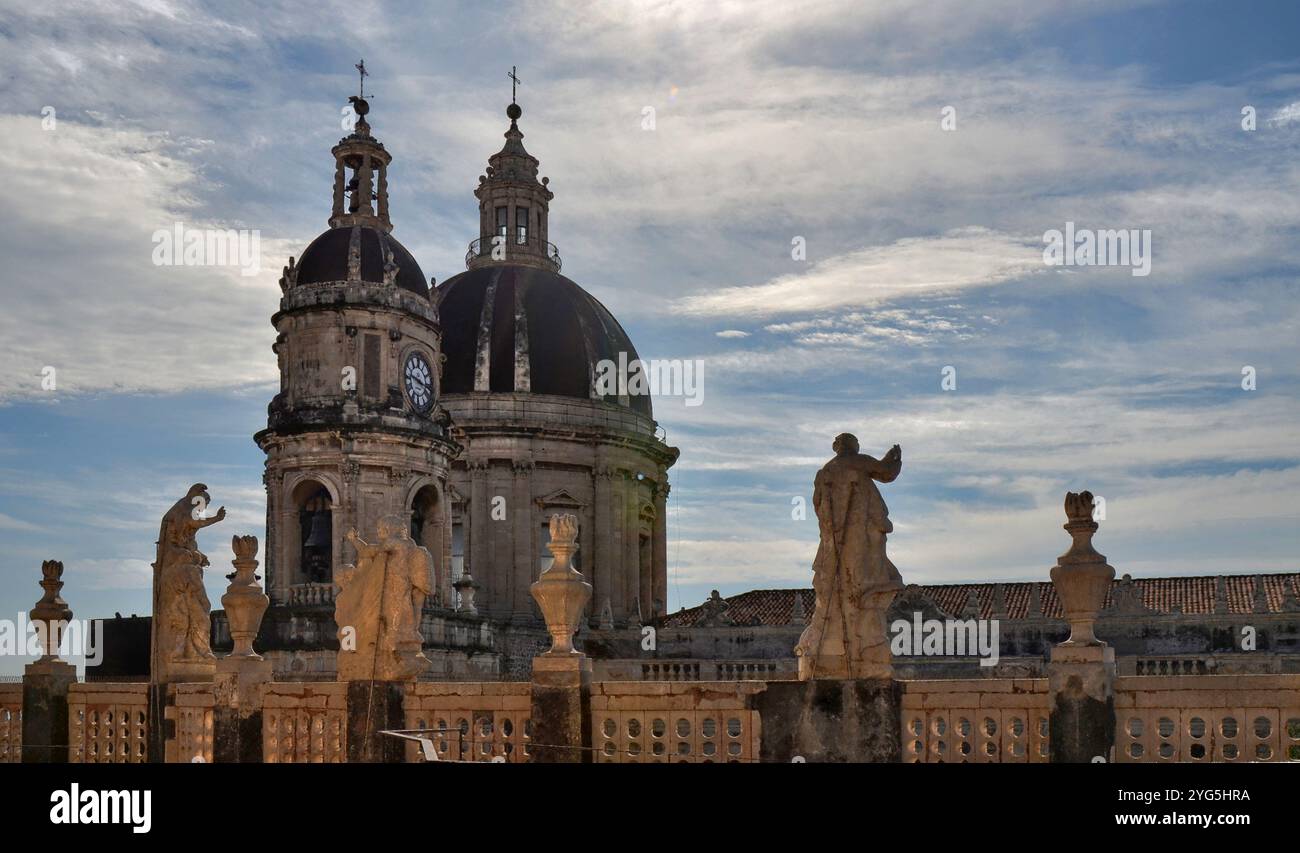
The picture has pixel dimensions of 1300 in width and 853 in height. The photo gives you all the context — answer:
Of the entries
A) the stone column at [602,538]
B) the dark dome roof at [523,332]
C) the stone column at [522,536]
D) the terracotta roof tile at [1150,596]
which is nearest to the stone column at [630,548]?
the stone column at [602,538]

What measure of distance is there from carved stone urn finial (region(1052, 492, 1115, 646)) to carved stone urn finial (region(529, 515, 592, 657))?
419 cm

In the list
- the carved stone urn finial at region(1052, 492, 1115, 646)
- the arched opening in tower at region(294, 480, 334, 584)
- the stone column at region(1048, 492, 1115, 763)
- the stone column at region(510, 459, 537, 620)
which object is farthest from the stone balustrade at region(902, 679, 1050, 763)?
the stone column at region(510, 459, 537, 620)

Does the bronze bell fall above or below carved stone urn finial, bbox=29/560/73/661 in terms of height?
above

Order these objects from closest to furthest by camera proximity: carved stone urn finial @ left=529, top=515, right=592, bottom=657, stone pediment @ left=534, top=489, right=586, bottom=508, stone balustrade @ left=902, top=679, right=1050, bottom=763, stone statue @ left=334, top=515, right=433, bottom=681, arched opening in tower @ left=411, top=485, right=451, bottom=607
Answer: stone balustrade @ left=902, top=679, right=1050, bottom=763 → carved stone urn finial @ left=529, top=515, right=592, bottom=657 → stone statue @ left=334, top=515, right=433, bottom=681 → arched opening in tower @ left=411, top=485, right=451, bottom=607 → stone pediment @ left=534, top=489, right=586, bottom=508

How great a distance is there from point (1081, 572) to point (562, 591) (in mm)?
4556

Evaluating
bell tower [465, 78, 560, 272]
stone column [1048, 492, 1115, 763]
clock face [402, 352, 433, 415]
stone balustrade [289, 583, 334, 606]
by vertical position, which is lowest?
stone column [1048, 492, 1115, 763]

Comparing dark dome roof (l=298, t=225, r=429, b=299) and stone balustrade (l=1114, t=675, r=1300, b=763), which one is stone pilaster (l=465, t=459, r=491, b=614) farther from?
stone balustrade (l=1114, t=675, r=1300, b=763)

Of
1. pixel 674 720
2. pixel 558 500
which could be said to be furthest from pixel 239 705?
pixel 558 500

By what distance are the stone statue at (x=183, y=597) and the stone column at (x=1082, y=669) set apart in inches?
374

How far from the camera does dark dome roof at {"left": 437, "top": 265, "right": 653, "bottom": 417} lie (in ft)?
175

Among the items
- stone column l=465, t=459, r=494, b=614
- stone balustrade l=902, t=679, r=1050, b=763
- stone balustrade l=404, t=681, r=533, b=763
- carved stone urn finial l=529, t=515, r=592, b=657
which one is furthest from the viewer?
stone column l=465, t=459, r=494, b=614

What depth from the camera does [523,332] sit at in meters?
53.9

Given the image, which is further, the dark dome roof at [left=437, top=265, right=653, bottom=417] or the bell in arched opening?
the dark dome roof at [left=437, top=265, right=653, bottom=417]
